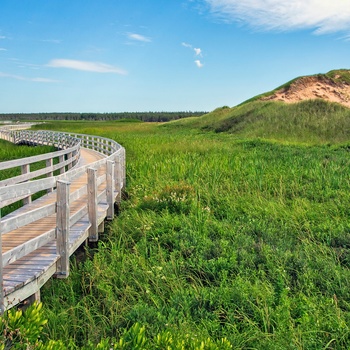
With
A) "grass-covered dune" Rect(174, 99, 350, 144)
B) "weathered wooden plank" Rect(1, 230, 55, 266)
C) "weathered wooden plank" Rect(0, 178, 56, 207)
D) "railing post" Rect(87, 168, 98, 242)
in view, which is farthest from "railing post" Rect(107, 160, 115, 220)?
"grass-covered dune" Rect(174, 99, 350, 144)

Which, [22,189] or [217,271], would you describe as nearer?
[22,189]

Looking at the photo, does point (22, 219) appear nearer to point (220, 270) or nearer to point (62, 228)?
point (62, 228)

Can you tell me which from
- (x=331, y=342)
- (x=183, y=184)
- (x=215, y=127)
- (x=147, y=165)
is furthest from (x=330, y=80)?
(x=331, y=342)

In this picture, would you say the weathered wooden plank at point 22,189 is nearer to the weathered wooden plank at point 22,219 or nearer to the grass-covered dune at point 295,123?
the weathered wooden plank at point 22,219

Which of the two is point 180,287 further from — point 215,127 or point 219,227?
point 215,127

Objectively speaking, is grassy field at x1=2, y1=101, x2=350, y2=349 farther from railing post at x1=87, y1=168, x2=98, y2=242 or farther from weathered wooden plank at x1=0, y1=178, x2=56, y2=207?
weathered wooden plank at x1=0, y1=178, x2=56, y2=207

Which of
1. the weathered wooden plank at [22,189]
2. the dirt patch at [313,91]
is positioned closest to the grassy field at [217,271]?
the weathered wooden plank at [22,189]

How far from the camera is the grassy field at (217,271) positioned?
4.80 meters

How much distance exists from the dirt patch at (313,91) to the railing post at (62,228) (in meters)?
43.9

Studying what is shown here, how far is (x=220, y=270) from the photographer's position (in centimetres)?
651

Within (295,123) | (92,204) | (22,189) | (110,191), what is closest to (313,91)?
(295,123)

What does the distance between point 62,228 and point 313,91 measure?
46598 mm

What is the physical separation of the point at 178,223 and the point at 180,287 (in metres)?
2.70

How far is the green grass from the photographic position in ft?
16.1
